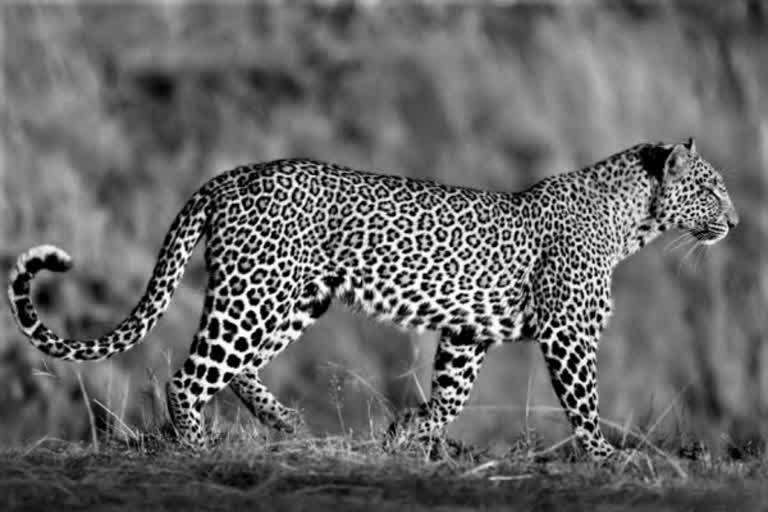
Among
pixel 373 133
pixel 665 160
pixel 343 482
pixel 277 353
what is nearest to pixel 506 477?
pixel 343 482

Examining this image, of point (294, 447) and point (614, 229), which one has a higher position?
point (614, 229)

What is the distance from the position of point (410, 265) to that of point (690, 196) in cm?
225

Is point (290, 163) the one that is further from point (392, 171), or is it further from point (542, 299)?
point (392, 171)

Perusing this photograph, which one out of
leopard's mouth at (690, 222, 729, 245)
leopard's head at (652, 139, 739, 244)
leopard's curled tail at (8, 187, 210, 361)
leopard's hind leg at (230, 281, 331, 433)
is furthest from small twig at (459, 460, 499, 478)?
leopard's mouth at (690, 222, 729, 245)

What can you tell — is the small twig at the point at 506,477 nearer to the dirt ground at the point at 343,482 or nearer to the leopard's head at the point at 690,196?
the dirt ground at the point at 343,482

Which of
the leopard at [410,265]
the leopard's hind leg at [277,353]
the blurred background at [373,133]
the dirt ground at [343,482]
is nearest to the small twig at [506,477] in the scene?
the dirt ground at [343,482]

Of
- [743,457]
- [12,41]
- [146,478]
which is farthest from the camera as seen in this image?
[12,41]

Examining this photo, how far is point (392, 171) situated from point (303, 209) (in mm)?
21225

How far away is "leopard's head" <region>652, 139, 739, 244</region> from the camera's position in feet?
33.0

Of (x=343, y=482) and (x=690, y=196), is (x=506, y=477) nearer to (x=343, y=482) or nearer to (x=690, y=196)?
(x=343, y=482)

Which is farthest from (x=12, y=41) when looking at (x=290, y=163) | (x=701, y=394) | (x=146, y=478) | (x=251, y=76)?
(x=146, y=478)

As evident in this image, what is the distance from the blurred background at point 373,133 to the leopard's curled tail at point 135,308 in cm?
1195

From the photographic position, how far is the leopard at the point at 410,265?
28.5 feet

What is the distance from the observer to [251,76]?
111ft
